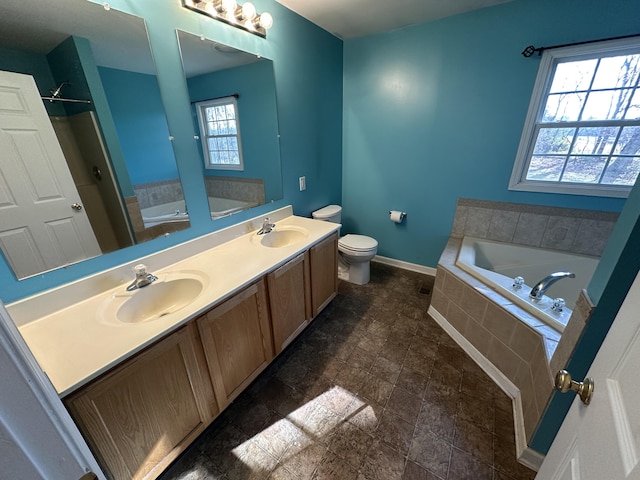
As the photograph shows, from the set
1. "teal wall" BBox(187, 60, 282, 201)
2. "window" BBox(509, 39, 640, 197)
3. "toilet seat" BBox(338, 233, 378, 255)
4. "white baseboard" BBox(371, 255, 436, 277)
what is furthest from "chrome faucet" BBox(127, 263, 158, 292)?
"window" BBox(509, 39, 640, 197)

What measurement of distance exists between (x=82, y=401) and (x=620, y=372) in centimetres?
141

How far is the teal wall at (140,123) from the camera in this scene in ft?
3.85

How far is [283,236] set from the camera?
2064mm

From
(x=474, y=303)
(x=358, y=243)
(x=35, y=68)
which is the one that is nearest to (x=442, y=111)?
(x=358, y=243)

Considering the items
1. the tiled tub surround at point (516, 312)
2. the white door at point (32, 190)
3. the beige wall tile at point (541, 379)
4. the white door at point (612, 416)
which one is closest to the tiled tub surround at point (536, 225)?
the tiled tub surround at point (516, 312)

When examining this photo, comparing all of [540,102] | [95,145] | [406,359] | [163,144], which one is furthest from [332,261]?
[540,102]

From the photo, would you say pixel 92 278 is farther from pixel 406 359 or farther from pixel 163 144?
pixel 406 359

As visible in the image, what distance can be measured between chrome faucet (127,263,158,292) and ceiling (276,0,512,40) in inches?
78.7

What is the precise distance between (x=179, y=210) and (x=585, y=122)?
9.72 ft

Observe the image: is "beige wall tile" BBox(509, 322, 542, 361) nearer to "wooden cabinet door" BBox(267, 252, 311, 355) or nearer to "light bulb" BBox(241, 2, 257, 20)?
"wooden cabinet door" BBox(267, 252, 311, 355)

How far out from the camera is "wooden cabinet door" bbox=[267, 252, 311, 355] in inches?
61.0

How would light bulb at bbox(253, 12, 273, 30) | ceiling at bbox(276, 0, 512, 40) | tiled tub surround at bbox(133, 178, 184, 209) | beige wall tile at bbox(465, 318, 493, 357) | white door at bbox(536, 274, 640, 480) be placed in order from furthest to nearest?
ceiling at bbox(276, 0, 512, 40) → beige wall tile at bbox(465, 318, 493, 357) → light bulb at bbox(253, 12, 273, 30) → tiled tub surround at bbox(133, 178, 184, 209) → white door at bbox(536, 274, 640, 480)

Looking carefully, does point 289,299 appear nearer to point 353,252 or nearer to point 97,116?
point 353,252

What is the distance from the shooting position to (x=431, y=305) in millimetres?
2240
